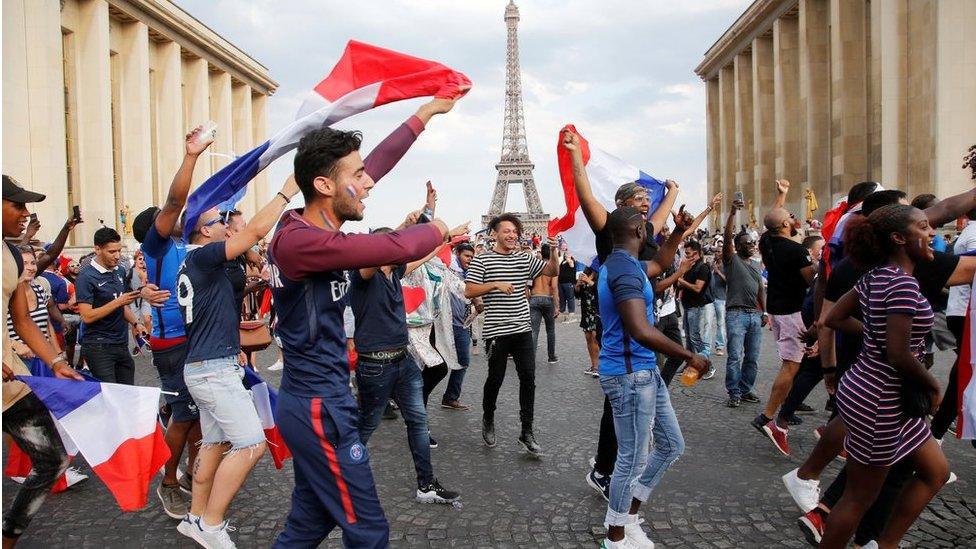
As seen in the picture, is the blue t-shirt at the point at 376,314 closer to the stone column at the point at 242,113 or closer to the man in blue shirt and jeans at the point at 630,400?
the man in blue shirt and jeans at the point at 630,400

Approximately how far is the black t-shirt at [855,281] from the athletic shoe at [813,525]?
873mm

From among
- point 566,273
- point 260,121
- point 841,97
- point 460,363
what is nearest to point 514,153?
point 260,121

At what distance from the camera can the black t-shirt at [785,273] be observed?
6.64 meters

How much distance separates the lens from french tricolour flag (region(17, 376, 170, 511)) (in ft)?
13.0

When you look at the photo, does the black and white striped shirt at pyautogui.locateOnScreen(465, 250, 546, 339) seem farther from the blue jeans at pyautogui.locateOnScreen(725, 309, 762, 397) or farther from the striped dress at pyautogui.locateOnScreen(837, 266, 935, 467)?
the striped dress at pyautogui.locateOnScreen(837, 266, 935, 467)

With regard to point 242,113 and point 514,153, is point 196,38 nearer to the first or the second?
point 242,113

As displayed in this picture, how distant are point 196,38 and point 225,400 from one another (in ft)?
148

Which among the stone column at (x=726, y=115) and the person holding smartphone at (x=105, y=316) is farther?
the stone column at (x=726, y=115)

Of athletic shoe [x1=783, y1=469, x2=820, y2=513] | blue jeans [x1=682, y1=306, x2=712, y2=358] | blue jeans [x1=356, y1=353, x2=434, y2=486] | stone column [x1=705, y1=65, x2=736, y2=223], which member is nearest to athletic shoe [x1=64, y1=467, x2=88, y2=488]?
blue jeans [x1=356, y1=353, x2=434, y2=486]

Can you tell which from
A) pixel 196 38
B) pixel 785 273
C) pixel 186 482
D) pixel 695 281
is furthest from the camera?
pixel 196 38

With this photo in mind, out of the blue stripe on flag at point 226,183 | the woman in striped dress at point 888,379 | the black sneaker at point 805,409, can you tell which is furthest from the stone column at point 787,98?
the blue stripe on flag at point 226,183

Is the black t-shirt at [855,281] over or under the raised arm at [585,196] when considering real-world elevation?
under

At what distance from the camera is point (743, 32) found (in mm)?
45875

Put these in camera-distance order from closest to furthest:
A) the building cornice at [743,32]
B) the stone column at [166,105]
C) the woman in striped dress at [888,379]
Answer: the woman in striped dress at [888,379] → the building cornice at [743,32] → the stone column at [166,105]
